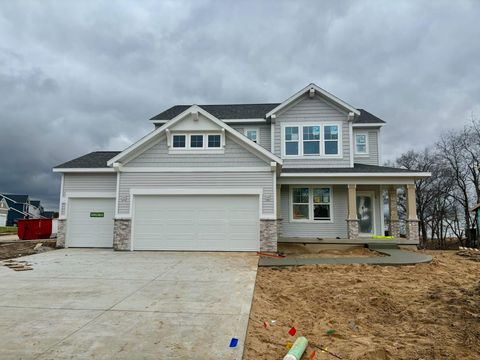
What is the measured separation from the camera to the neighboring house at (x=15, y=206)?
181 feet

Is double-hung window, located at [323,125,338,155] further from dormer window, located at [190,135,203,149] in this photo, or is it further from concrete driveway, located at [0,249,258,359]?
concrete driveway, located at [0,249,258,359]

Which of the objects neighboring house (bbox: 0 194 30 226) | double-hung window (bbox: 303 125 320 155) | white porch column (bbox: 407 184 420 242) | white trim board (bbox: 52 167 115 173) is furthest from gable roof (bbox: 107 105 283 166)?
neighboring house (bbox: 0 194 30 226)

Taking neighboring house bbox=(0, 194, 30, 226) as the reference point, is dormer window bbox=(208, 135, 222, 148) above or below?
above

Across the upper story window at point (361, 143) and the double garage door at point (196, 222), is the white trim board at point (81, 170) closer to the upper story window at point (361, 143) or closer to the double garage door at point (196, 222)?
the double garage door at point (196, 222)

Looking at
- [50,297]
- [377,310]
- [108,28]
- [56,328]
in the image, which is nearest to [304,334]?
[377,310]

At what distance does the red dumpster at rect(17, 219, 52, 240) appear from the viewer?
57.9 ft

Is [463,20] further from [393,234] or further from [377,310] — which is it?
[377,310]

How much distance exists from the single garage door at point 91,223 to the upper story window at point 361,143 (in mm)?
13058

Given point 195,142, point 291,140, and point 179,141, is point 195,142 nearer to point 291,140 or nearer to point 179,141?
point 179,141

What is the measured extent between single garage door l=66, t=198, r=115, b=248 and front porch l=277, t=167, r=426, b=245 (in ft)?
26.0

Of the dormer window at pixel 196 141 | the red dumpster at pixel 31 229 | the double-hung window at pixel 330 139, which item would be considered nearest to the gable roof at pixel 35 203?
the red dumpster at pixel 31 229

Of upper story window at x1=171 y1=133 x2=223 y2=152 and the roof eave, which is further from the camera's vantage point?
the roof eave

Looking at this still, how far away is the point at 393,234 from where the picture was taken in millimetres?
14938

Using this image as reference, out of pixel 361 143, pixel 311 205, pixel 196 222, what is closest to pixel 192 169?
pixel 196 222
